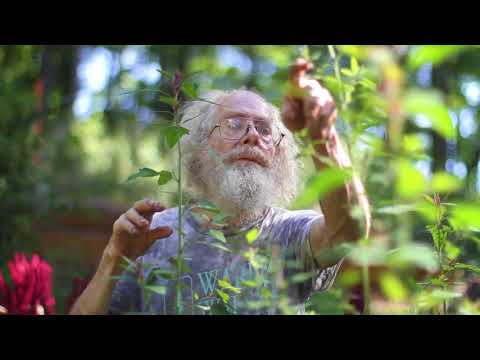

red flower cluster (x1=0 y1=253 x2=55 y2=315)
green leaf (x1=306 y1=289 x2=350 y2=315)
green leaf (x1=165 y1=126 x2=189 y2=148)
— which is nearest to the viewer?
green leaf (x1=306 y1=289 x2=350 y2=315)

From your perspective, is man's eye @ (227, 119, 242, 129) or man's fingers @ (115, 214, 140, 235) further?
man's eye @ (227, 119, 242, 129)

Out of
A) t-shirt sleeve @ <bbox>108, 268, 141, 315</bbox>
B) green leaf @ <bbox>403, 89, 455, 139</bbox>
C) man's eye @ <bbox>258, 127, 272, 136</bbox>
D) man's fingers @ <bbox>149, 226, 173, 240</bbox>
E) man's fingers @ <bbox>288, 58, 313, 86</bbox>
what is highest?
man's eye @ <bbox>258, 127, 272, 136</bbox>

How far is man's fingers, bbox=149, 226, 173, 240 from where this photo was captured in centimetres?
123

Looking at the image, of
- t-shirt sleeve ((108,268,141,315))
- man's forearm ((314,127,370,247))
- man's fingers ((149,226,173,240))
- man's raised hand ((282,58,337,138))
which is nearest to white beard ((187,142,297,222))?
t-shirt sleeve ((108,268,141,315))

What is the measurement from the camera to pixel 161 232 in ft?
4.11

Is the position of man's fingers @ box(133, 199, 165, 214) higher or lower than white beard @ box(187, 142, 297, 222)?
lower

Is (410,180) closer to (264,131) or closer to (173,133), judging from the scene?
(173,133)

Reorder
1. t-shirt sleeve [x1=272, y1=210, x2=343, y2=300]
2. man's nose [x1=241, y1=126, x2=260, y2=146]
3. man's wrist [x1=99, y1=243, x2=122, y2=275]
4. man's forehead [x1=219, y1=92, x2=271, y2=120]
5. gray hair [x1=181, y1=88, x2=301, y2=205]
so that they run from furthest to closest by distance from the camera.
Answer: gray hair [x1=181, y1=88, x2=301, y2=205]
man's forehead [x1=219, y1=92, x2=271, y2=120]
man's nose [x1=241, y1=126, x2=260, y2=146]
t-shirt sleeve [x1=272, y1=210, x2=343, y2=300]
man's wrist [x1=99, y1=243, x2=122, y2=275]

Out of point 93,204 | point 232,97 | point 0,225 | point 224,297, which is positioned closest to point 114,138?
point 93,204

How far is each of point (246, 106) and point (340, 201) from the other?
35.9 inches

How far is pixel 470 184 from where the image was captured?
1.11m

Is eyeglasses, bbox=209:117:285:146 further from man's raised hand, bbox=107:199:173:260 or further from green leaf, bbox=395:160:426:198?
green leaf, bbox=395:160:426:198

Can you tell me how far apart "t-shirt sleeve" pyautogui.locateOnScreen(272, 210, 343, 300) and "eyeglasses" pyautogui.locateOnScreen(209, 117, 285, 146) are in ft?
1.02

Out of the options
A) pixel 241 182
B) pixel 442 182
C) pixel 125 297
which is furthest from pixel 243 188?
pixel 442 182
